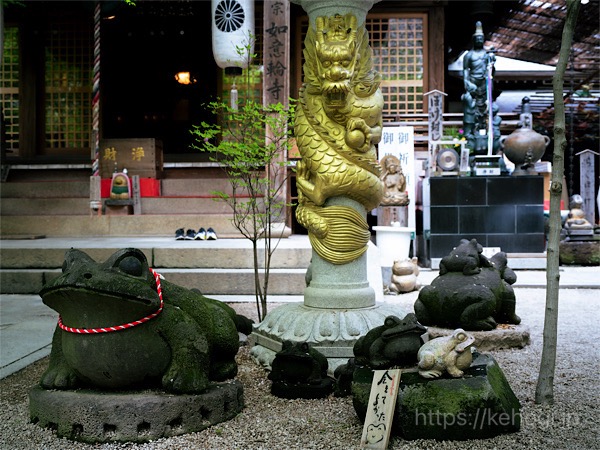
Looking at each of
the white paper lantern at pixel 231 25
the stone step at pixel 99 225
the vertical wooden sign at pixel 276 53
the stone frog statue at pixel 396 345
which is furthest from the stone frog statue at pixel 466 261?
the white paper lantern at pixel 231 25

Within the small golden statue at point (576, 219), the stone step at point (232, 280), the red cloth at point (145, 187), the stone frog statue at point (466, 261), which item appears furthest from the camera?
the small golden statue at point (576, 219)

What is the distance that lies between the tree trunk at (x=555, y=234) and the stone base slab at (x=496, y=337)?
1374mm

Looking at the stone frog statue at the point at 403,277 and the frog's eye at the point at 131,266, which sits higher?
the frog's eye at the point at 131,266

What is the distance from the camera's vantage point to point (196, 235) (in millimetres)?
9969

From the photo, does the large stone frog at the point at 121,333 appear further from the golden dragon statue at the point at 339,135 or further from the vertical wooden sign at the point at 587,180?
the vertical wooden sign at the point at 587,180

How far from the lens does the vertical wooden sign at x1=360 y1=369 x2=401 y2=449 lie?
305 cm

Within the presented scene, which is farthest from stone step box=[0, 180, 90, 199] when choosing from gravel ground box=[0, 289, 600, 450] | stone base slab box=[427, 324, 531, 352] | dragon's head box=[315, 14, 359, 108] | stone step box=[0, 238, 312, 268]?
stone base slab box=[427, 324, 531, 352]

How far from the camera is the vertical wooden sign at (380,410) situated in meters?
3.05

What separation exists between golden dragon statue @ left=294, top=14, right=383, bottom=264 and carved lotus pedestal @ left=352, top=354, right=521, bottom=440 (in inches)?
70.3

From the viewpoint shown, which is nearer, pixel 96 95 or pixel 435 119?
pixel 96 95

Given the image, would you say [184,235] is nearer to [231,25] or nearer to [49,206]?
[49,206]

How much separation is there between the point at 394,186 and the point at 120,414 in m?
8.87

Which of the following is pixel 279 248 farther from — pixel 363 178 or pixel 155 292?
pixel 155 292

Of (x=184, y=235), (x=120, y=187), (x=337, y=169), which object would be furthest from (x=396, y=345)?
(x=120, y=187)
